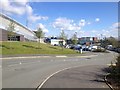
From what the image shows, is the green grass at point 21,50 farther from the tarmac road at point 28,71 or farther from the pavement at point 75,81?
the pavement at point 75,81

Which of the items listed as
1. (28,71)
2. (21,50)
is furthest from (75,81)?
(21,50)

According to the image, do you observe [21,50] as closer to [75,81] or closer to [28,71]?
[28,71]

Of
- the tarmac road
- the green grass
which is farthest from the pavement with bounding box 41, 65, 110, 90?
the green grass

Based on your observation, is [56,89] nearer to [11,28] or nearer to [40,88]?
[40,88]

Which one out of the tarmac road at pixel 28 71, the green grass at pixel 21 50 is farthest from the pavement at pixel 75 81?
the green grass at pixel 21 50

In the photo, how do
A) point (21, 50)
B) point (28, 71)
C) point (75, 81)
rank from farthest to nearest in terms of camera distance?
point (21, 50) < point (28, 71) < point (75, 81)

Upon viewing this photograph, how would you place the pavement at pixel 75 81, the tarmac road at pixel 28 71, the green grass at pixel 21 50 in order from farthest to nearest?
1. the green grass at pixel 21 50
2. the tarmac road at pixel 28 71
3. the pavement at pixel 75 81

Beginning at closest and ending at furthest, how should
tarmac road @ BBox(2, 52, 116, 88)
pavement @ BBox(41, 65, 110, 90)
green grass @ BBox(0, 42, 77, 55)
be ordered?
pavement @ BBox(41, 65, 110, 90) → tarmac road @ BBox(2, 52, 116, 88) → green grass @ BBox(0, 42, 77, 55)

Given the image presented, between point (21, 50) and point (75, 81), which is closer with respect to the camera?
point (75, 81)

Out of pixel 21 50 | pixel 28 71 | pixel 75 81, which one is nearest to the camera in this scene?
pixel 75 81

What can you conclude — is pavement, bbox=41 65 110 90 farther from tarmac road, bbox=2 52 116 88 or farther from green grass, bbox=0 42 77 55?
green grass, bbox=0 42 77 55

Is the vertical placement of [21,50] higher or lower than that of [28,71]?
higher

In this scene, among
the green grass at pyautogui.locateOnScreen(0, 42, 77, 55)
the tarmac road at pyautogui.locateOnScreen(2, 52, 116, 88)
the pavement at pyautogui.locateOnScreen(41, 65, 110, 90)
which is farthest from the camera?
the green grass at pyautogui.locateOnScreen(0, 42, 77, 55)

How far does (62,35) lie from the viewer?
75000 mm
